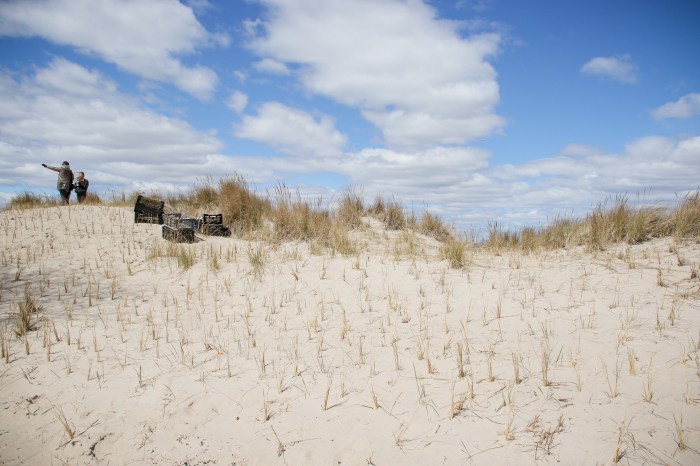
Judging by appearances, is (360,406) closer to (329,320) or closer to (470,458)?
(470,458)

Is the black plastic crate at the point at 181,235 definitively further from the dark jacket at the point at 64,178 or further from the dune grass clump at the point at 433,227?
the dark jacket at the point at 64,178

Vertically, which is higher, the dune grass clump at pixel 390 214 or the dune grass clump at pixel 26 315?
the dune grass clump at pixel 390 214

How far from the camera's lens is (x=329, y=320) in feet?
16.3

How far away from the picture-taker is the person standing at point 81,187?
13852mm

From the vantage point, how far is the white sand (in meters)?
2.95

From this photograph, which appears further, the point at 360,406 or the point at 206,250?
the point at 206,250

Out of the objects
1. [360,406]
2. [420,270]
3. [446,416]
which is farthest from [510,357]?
[420,270]

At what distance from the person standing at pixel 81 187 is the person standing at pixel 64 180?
1.03 feet

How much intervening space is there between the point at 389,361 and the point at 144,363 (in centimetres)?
261


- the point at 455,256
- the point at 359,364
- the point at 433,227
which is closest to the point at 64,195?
the point at 433,227

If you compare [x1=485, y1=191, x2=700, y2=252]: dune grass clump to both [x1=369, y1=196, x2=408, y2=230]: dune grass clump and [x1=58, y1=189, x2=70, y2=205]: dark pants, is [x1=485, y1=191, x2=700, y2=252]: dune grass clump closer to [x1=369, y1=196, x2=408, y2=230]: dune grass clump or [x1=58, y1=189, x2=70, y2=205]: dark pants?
[x1=369, y1=196, x2=408, y2=230]: dune grass clump

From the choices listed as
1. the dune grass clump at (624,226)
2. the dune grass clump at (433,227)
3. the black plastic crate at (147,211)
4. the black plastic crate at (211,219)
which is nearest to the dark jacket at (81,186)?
the black plastic crate at (147,211)

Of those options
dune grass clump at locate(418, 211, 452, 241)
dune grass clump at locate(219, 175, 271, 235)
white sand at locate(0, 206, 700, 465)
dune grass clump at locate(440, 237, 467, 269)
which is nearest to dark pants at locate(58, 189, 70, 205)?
dune grass clump at locate(219, 175, 271, 235)

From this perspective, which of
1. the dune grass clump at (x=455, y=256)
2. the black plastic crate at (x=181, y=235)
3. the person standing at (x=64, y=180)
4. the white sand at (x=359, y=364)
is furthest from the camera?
the person standing at (x=64, y=180)
